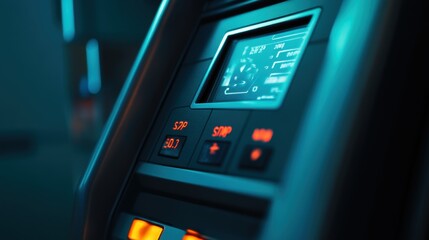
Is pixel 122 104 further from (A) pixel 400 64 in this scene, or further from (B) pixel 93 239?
(A) pixel 400 64

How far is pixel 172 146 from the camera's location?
29.9 inches

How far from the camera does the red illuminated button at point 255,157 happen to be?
0.58m

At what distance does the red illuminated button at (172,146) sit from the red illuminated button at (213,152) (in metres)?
0.06

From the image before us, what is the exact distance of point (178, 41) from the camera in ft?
2.95

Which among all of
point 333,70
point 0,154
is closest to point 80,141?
point 0,154

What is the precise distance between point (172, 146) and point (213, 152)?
0.11m

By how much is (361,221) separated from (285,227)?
0.07m

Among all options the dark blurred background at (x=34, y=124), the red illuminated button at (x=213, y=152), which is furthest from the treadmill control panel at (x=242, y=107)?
the dark blurred background at (x=34, y=124)

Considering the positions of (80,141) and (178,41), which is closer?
(178,41)

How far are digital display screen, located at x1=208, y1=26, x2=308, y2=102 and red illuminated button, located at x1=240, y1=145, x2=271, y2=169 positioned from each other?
0.24 ft

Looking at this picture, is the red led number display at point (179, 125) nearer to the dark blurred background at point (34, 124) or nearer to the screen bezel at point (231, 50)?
the screen bezel at point (231, 50)

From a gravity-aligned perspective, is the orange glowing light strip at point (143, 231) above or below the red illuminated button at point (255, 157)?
below

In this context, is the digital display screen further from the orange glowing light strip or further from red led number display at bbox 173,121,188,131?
the orange glowing light strip

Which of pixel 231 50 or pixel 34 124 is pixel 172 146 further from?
pixel 34 124
